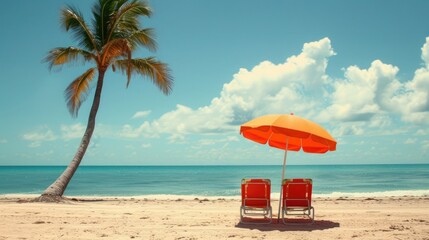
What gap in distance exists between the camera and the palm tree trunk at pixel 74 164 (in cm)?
1210

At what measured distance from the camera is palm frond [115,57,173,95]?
14406mm

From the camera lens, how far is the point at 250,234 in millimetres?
6648

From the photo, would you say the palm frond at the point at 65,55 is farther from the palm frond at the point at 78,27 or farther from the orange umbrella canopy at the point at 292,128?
the orange umbrella canopy at the point at 292,128

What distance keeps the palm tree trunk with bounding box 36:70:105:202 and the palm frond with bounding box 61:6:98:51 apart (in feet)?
3.34

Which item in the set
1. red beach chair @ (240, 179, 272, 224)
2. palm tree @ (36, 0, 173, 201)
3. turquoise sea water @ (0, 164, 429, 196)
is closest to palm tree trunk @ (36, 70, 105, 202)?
palm tree @ (36, 0, 173, 201)

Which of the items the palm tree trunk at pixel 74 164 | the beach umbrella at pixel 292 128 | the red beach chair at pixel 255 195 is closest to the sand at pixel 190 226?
the red beach chair at pixel 255 195

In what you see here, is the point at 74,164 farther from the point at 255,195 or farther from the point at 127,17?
the point at 255,195

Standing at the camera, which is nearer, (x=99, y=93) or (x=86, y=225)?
(x=86, y=225)

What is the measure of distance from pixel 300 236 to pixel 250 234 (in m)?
0.81

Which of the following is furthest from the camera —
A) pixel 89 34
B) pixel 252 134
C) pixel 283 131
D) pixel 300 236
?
pixel 89 34

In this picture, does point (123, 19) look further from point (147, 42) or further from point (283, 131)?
point (283, 131)

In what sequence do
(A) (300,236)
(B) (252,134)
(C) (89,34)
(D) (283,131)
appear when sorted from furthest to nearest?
(C) (89,34)
(B) (252,134)
(D) (283,131)
(A) (300,236)

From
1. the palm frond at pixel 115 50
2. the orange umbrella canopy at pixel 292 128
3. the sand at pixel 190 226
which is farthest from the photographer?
the palm frond at pixel 115 50

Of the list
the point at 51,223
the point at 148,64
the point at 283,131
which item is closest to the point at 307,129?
the point at 283,131
